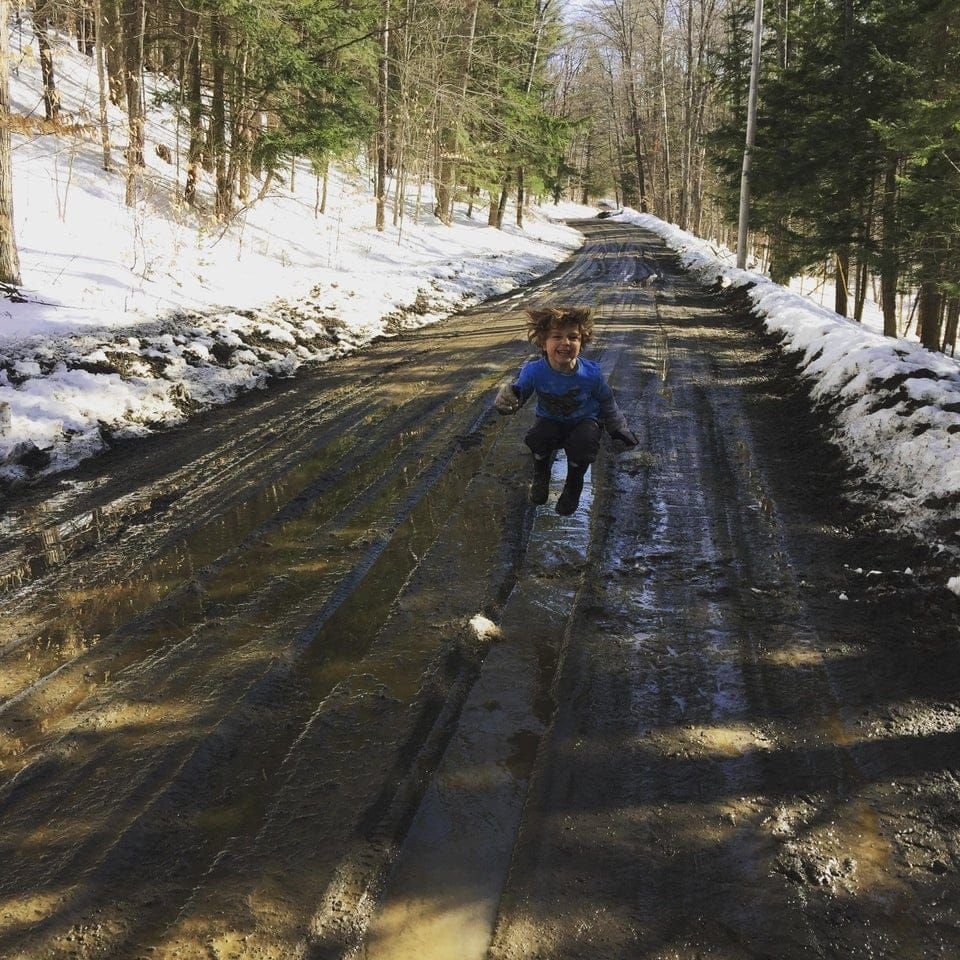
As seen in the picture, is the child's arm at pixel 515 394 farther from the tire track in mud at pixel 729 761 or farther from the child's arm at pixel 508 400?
the tire track in mud at pixel 729 761

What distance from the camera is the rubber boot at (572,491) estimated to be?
4961 mm

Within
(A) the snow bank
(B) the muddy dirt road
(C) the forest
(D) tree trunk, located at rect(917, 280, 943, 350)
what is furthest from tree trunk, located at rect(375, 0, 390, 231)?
(B) the muddy dirt road

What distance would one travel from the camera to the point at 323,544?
15.0 ft

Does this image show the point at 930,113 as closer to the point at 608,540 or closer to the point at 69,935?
the point at 608,540

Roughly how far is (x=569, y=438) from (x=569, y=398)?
0.96 ft

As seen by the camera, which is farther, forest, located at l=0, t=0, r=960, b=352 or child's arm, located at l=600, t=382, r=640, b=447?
forest, located at l=0, t=0, r=960, b=352

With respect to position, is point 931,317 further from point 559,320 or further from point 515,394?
point 515,394

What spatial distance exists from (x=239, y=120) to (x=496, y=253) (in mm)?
13005

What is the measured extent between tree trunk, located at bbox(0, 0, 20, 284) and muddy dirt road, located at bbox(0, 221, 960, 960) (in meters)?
4.67

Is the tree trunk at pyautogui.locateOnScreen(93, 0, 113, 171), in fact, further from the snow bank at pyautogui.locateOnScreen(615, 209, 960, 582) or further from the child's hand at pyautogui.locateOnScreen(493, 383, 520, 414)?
the snow bank at pyautogui.locateOnScreen(615, 209, 960, 582)

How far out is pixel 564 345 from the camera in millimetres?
4801

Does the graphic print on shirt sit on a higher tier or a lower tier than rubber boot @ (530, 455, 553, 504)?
higher

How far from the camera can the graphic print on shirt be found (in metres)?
4.99

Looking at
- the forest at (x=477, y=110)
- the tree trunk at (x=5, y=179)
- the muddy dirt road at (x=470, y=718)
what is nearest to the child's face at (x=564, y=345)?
the muddy dirt road at (x=470, y=718)
